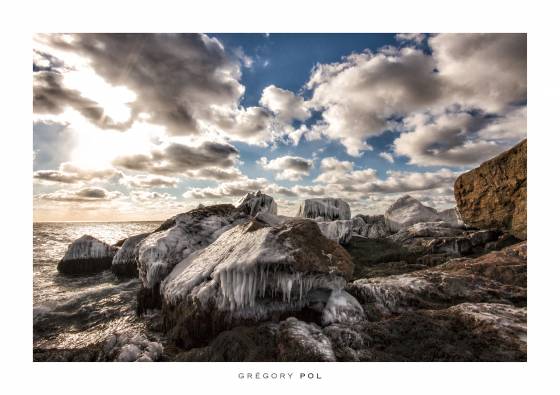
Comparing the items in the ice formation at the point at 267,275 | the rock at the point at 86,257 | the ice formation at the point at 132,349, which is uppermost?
the ice formation at the point at 267,275

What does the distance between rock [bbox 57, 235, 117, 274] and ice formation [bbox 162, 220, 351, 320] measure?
11.8 meters

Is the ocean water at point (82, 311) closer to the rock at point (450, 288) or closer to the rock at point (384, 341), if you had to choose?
the rock at point (384, 341)

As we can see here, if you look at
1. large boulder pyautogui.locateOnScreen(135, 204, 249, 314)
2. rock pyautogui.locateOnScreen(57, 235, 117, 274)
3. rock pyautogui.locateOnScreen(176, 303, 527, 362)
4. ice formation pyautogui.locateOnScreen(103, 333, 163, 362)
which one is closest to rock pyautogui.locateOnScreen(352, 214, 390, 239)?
large boulder pyautogui.locateOnScreen(135, 204, 249, 314)

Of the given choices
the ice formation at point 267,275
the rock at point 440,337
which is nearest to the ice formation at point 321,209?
the ice formation at point 267,275

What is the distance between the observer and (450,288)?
552 centimetres

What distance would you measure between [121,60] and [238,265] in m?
5.29

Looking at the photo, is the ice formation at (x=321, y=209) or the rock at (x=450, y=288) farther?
the ice formation at (x=321, y=209)

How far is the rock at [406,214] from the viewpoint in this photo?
1702cm

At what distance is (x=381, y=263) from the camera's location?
410 inches

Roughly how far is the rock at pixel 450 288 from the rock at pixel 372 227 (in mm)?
11985

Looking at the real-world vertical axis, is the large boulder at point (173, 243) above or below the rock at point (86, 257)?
above

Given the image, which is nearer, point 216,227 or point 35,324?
point 35,324
